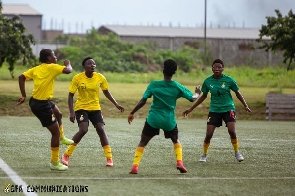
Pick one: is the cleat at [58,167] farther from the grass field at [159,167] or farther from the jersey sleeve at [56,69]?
the jersey sleeve at [56,69]

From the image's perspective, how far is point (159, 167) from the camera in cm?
1392

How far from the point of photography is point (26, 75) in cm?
1318

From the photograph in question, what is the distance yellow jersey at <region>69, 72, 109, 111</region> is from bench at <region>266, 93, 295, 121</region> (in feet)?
66.1

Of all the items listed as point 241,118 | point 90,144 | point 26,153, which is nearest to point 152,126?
point 26,153

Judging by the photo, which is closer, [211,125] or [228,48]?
[211,125]

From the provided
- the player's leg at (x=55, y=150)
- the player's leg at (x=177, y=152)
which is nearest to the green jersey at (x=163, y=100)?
the player's leg at (x=177, y=152)

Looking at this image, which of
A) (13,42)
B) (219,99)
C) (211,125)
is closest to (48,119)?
(211,125)

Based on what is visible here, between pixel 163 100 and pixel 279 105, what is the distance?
2134cm

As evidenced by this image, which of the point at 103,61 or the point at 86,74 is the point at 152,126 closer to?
the point at 86,74

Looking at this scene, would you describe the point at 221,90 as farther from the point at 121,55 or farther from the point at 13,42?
the point at 121,55

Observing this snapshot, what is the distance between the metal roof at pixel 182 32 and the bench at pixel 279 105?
155 ft

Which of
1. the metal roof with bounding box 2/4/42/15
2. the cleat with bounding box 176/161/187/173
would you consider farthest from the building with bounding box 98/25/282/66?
the cleat with bounding box 176/161/187/173

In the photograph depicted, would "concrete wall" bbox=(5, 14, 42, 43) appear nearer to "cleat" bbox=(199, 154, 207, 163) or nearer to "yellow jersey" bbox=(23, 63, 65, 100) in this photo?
"cleat" bbox=(199, 154, 207, 163)

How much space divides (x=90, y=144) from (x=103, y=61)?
45.1m
